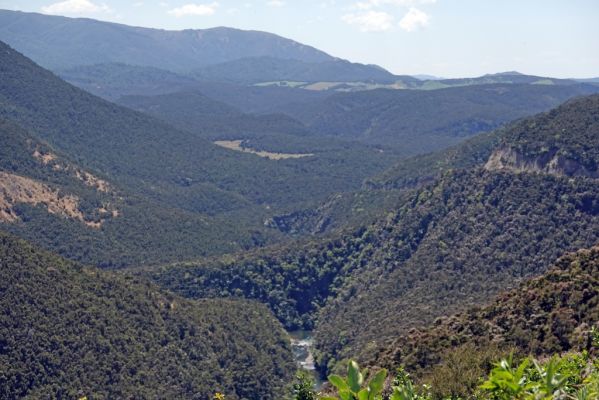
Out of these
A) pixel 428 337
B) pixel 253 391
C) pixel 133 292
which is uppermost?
pixel 428 337

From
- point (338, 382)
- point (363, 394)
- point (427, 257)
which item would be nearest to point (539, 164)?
point (427, 257)

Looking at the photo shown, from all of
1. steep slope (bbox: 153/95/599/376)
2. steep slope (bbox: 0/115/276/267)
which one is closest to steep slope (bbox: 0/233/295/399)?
steep slope (bbox: 153/95/599/376)

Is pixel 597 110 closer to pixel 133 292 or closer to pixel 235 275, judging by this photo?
pixel 235 275

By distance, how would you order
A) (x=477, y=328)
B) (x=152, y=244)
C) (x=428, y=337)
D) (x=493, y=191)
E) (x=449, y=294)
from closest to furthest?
(x=477, y=328) → (x=428, y=337) → (x=449, y=294) → (x=493, y=191) → (x=152, y=244)

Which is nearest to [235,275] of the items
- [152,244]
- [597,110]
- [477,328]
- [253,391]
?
[152,244]

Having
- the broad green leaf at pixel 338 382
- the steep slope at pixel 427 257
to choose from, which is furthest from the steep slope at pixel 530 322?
the broad green leaf at pixel 338 382

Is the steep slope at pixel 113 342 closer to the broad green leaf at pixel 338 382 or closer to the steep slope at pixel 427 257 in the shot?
the steep slope at pixel 427 257

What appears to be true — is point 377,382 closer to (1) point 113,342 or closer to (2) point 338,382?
(2) point 338,382

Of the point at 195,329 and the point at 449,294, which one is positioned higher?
the point at 449,294
